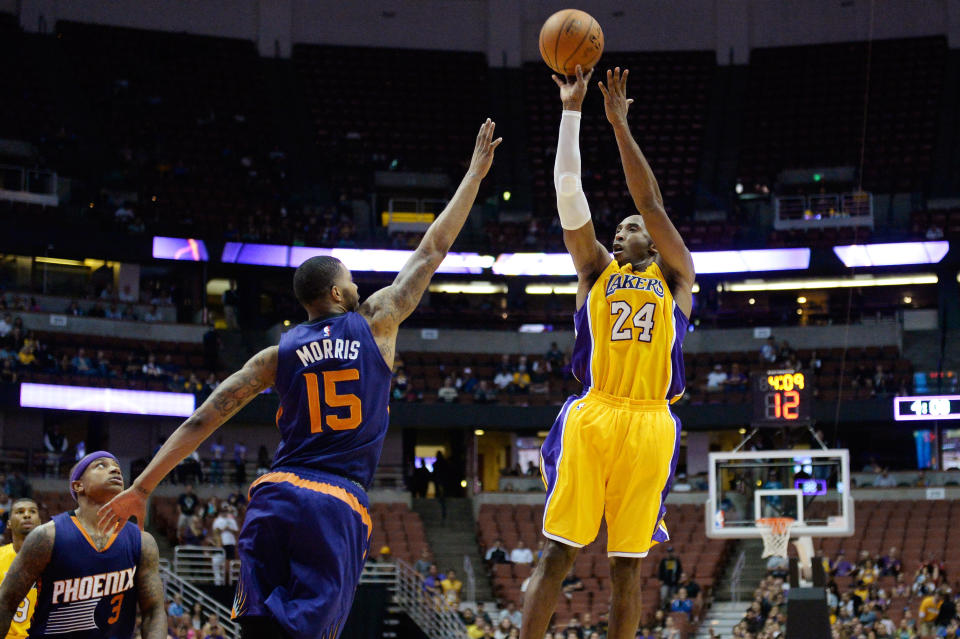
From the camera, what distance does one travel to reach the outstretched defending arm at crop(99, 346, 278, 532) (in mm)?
5008

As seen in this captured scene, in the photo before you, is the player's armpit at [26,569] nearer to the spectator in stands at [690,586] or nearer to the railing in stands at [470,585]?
the spectator in stands at [690,586]

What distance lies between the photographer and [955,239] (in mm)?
33406

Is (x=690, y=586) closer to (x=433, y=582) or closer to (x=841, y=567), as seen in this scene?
(x=841, y=567)

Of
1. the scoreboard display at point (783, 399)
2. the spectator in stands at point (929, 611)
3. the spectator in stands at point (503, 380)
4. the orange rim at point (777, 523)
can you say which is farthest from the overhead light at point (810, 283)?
the orange rim at point (777, 523)

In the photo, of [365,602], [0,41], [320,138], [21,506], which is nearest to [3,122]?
[0,41]

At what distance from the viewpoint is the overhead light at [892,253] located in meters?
33.4

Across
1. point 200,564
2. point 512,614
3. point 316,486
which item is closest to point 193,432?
point 316,486

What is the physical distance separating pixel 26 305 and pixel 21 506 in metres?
25.6

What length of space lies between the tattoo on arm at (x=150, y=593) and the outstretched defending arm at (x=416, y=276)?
1.68m

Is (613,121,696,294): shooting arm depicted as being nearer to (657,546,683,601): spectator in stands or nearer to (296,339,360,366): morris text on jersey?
(296,339,360,366): morris text on jersey

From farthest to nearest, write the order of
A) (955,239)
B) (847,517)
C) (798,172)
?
(798,172), (955,239), (847,517)

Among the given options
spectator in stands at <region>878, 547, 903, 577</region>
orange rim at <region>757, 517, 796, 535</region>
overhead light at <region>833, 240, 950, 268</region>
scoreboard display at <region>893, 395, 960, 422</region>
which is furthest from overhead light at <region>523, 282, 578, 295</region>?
orange rim at <region>757, 517, 796, 535</region>

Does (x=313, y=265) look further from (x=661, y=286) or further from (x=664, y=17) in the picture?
(x=664, y=17)

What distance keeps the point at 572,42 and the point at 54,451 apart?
24.3 metres
